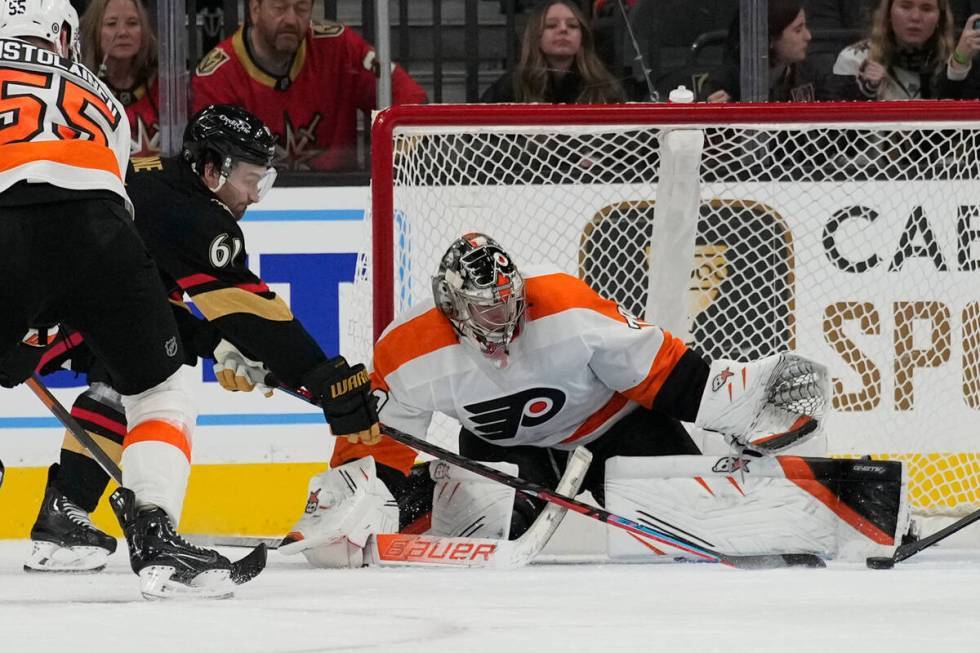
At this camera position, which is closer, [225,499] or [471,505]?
[471,505]

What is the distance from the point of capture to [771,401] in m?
3.20

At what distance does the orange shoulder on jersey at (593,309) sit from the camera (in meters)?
3.25

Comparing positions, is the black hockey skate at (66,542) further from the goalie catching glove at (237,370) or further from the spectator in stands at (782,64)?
the spectator in stands at (782,64)

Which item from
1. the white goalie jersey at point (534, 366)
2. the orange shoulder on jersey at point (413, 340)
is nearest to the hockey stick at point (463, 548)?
the white goalie jersey at point (534, 366)

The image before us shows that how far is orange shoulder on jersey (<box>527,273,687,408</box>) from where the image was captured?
3254 mm

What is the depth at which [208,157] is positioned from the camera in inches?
125

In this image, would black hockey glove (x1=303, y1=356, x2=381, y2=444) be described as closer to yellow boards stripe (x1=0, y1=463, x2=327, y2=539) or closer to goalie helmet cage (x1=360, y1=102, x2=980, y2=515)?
goalie helmet cage (x1=360, y1=102, x2=980, y2=515)

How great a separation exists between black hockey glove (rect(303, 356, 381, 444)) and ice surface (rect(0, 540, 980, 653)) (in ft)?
0.91

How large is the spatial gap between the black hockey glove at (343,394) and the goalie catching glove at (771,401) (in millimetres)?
692

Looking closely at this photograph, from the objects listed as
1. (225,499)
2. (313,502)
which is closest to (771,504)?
(313,502)

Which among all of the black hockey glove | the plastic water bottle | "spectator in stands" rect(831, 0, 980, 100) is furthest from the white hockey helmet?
"spectator in stands" rect(831, 0, 980, 100)

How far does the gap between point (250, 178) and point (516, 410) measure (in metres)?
0.72

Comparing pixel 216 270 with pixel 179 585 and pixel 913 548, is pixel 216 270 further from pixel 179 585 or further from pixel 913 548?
pixel 913 548

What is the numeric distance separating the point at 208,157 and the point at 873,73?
1.82m
